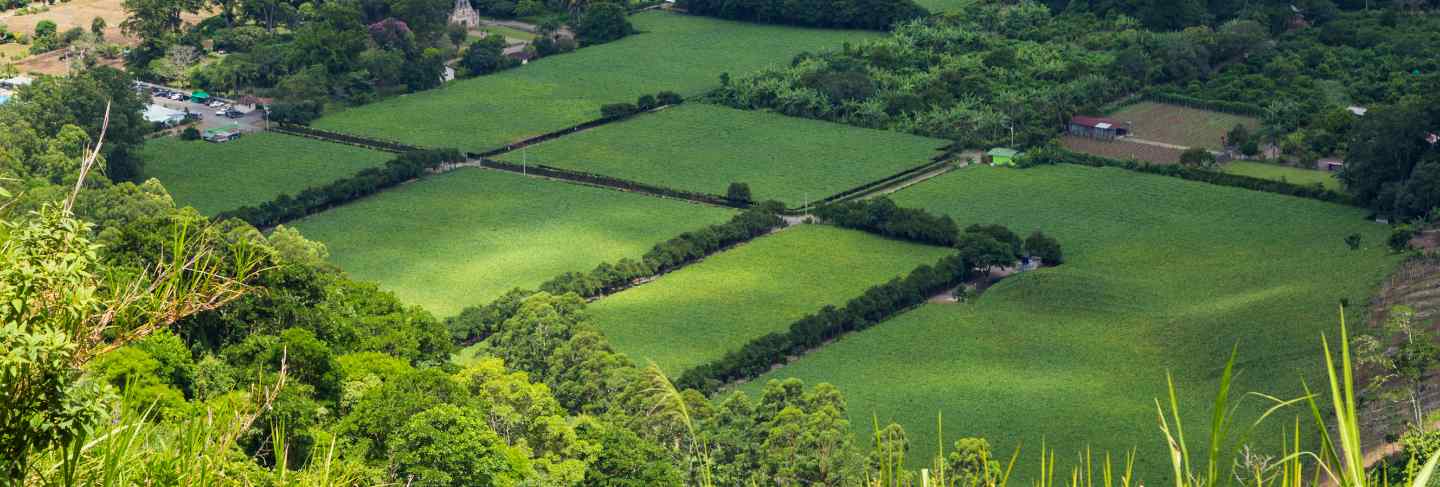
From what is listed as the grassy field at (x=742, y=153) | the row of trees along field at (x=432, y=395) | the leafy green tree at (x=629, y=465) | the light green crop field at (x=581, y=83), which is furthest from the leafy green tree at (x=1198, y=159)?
the leafy green tree at (x=629, y=465)

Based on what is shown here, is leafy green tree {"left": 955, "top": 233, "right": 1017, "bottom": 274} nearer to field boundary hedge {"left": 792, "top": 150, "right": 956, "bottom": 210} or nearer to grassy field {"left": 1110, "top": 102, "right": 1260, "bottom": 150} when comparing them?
field boundary hedge {"left": 792, "top": 150, "right": 956, "bottom": 210}

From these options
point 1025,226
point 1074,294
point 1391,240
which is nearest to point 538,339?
point 1074,294

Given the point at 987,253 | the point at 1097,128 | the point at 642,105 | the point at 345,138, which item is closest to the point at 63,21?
the point at 345,138

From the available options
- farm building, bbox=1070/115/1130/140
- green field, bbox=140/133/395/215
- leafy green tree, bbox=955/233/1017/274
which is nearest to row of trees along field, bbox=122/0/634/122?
green field, bbox=140/133/395/215

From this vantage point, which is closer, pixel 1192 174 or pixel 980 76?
pixel 1192 174

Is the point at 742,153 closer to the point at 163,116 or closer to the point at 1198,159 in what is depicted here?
the point at 1198,159

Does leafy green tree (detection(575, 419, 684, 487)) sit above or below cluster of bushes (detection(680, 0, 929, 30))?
above

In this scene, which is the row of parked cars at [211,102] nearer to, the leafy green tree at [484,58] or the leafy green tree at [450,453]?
the leafy green tree at [484,58]
